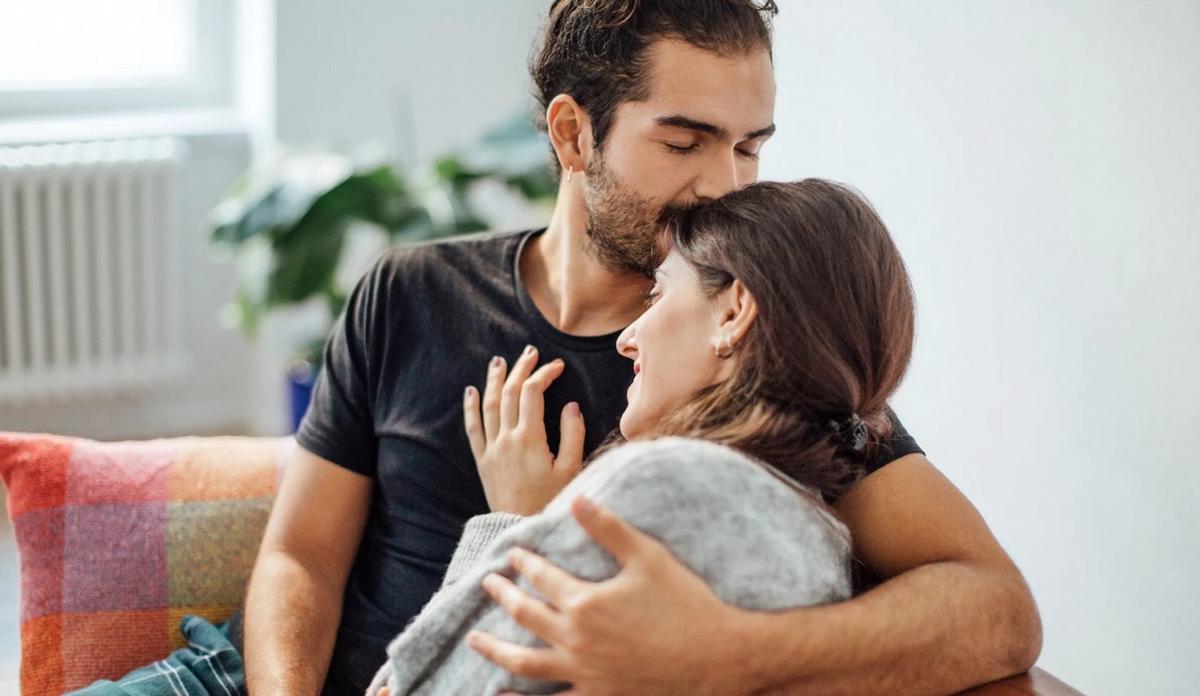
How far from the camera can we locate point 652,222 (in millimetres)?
1574

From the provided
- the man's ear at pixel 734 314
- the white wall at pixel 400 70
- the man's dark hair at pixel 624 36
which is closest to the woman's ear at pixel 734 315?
the man's ear at pixel 734 314

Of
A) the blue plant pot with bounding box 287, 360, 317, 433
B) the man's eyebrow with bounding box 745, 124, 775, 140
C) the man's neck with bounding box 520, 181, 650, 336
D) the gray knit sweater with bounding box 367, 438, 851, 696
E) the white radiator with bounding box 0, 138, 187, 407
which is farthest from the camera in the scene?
the white radiator with bounding box 0, 138, 187, 407

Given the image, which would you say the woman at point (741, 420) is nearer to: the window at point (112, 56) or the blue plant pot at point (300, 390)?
the blue plant pot at point (300, 390)

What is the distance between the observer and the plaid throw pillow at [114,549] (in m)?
1.67

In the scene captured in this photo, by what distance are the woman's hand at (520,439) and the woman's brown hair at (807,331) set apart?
258 mm

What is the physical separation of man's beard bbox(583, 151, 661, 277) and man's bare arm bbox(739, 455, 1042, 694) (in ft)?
1.31

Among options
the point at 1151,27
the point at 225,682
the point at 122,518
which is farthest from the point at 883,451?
the point at 122,518

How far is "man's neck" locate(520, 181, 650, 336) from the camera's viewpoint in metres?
1.66

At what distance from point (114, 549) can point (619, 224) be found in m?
0.74

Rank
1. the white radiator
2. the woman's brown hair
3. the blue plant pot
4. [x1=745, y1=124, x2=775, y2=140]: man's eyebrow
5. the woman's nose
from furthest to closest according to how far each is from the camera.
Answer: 1. the white radiator
2. the blue plant pot
3. [x1=745, y1=124, x2=775, y2=140]: man's eyebrow
4. the woman's nose
5. the woman's brown hair

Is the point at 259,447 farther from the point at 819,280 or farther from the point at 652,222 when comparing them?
the point at 819,280

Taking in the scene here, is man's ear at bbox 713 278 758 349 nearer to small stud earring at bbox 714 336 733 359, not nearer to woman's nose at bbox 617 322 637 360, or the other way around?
small stud earring at bbox 714 336 733 359

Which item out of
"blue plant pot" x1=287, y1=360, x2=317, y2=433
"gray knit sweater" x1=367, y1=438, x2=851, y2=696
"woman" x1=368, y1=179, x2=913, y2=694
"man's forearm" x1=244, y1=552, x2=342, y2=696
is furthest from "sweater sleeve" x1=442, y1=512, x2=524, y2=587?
"blue plant pot" x1=287, y1=360, x2=317, y2=433

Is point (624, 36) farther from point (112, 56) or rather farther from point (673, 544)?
point (112, 56)
